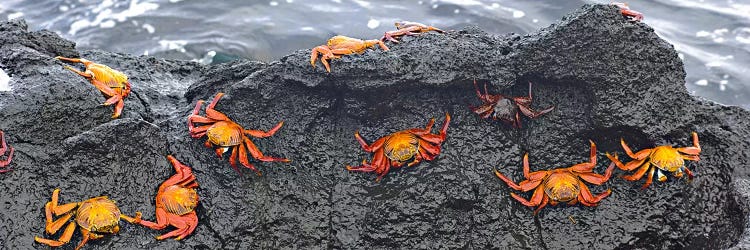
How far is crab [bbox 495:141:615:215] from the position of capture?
127 inches

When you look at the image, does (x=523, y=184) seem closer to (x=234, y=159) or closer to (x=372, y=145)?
(x=372, y=145)

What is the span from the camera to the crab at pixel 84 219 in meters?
2.97

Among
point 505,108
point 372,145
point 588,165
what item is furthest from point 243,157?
point 588,165

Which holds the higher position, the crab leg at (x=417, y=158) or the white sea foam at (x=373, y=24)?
the crab leg at (x=417, y=158)

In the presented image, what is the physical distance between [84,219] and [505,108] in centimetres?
200

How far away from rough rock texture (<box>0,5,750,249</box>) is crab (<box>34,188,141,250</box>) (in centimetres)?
7

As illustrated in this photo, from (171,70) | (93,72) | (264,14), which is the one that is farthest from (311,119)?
(264,14)

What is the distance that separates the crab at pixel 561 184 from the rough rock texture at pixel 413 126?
0.06m

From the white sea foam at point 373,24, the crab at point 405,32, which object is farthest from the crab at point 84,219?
the white sea foam at point 373,24

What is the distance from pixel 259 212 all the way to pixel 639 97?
1904 mm

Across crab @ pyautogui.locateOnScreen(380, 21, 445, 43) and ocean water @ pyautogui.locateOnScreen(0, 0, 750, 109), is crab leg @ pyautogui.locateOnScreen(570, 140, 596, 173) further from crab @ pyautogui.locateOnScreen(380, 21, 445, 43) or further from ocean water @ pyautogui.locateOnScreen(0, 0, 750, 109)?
ocean water @ pyautogui.locateOnScreen(0, 0, 750, 109)

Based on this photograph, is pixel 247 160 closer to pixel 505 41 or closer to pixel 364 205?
pixel 364 205

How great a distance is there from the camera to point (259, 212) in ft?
10.6

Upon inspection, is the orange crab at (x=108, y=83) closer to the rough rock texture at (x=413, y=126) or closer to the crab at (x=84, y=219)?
the rough rock texture at (x=413, y=126)
